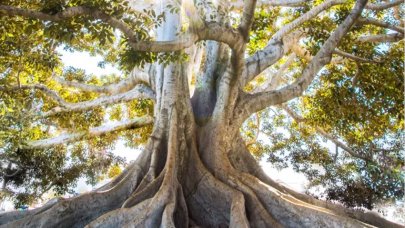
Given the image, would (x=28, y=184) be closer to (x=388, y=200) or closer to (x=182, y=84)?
(x=182, y=84)

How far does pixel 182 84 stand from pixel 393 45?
4.62 meters

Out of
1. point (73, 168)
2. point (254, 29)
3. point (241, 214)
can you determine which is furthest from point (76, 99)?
point (241, 214)

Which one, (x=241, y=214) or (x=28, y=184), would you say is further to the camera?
(x=28, y=184)

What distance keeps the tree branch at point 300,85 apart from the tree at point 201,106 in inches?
0.8

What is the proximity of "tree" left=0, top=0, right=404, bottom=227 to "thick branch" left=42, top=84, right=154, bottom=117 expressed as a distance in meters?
0.02

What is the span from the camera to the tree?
400 centimetres

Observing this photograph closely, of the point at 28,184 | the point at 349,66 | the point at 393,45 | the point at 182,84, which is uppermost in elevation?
the point at 393,45

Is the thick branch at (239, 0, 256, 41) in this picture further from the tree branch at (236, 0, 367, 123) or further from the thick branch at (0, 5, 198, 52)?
the tree branch at (236, 0, 367, 123)

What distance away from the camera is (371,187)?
6.75m

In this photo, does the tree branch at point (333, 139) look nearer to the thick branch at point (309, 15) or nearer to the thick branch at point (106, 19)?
the thick branch at point (309, 15)

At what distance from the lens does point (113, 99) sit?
6.90 meters

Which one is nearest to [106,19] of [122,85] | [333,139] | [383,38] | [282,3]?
[122,85]

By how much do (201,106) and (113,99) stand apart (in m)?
1.89

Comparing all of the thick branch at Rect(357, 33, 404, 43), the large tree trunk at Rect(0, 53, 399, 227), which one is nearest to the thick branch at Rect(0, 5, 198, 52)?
the large tree trunk at Rect(0, 53, 399, 227)
